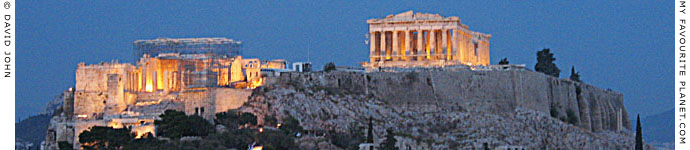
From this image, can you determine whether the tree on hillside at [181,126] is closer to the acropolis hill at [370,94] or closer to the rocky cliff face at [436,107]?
the acropolis hill at [370,94]

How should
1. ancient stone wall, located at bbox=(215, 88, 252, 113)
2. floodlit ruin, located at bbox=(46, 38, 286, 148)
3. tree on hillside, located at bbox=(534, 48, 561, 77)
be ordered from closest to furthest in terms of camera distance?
ancient stone wall, located at bbox=(215, 88, 252, 113), floodlit ruin, located at bbox=(46, 38, 286, 148), tree on hillside, located at bbox=(534, 48, 561, 77)

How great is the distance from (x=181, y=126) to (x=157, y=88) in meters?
15.5

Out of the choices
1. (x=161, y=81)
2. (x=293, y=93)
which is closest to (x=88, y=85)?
(x=161, y=81)

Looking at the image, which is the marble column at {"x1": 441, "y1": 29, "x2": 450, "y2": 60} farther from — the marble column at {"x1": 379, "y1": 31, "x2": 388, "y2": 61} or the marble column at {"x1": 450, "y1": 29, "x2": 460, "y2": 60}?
the marble column at {"x1": 379, "y1": 31, "x2": 388, "y2": 61}

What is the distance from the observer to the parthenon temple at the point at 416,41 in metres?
112

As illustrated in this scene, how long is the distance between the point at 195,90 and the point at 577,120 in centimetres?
3458

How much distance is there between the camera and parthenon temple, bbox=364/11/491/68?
366 feet

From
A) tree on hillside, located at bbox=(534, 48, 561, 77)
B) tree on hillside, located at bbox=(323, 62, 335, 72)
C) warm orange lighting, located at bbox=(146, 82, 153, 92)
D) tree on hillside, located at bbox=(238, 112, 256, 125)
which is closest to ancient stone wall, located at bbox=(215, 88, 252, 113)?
tree on hillside, located at bbox=(238, 112, 256, 125)

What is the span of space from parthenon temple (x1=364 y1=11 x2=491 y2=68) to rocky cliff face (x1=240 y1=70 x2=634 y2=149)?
7.99m

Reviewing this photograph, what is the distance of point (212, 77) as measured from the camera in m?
103

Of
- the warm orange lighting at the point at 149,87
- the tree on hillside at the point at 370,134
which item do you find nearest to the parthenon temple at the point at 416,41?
the warm orange lighting at the point at 149,87

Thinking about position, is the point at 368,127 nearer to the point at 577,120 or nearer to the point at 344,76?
the point at 344,76

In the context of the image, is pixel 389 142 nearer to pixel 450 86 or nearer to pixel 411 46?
pixel 450 86

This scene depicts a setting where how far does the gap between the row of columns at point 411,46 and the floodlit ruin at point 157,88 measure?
450 inches
